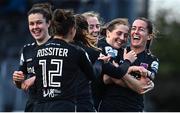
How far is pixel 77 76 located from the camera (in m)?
6.61

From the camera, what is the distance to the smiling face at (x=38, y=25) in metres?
7.18

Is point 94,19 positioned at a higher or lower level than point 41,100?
higher

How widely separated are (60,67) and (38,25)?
810 millimetres

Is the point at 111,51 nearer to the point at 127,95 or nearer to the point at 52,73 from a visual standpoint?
the point at 127,95

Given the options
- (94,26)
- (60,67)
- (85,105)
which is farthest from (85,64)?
(94,26)

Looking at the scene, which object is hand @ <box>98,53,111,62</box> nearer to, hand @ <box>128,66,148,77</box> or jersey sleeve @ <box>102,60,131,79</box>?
jersey sleeve @ <box>102,60,131,79</box>

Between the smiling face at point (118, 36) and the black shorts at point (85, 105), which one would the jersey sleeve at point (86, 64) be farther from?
the smiling face at point (118, 36)

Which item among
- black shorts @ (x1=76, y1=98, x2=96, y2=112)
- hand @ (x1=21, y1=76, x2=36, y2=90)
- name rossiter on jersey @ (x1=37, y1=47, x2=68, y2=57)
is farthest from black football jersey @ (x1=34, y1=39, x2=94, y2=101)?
hand @ (x1=21, y1=76, x2=36, y2=90)

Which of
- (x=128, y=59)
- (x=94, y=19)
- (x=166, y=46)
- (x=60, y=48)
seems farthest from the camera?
(x=166, y=46)

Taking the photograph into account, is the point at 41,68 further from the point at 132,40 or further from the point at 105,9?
the point at 105,9

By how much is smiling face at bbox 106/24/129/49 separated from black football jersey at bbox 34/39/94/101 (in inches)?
32.3

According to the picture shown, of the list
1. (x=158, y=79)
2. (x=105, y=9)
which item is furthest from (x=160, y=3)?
(x=105, y=9)

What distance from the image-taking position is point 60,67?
6.54 metres

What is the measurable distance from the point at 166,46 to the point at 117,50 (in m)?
32.1
